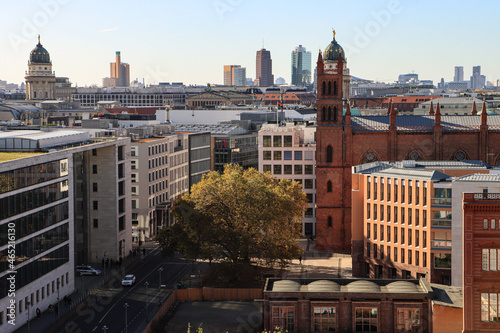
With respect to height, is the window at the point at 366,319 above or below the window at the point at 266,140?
below

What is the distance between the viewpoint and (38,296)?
3561 inches

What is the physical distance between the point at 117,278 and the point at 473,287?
54.7 metres

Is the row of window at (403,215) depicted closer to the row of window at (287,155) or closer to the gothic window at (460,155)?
the gothic window at (460,155)

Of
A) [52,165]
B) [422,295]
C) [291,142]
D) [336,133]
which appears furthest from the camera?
[291,142]

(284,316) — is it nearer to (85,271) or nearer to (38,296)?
(38,296)

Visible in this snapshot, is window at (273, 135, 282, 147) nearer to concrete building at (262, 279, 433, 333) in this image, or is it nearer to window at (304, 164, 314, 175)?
window at (304, 164, 314, 175)

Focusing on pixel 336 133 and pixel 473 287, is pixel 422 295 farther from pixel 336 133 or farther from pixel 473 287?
pixel 336 133

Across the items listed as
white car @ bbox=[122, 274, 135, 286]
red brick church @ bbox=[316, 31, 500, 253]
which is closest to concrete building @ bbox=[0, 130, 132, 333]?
white car @ bbox=[122, 274, 135, 286]

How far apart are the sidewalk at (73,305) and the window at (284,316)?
21.7 metres

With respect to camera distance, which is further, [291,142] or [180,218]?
[291,142]

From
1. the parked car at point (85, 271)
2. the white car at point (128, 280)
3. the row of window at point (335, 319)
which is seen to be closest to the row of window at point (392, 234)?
the row of window at point (335, 319)

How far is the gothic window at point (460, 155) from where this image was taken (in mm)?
130500

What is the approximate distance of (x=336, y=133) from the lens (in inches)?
5143

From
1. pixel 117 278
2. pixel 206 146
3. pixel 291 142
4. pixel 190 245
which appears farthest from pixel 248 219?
pixel 206 146
